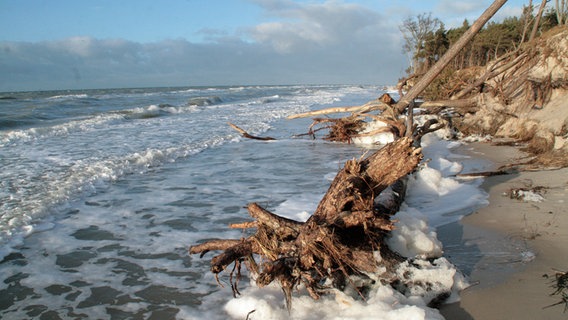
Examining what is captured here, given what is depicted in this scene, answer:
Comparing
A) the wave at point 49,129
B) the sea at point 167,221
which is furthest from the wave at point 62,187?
the wave at point 49,129

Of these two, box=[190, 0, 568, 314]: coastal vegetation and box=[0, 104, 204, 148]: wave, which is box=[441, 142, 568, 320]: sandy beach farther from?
box=[0, 104, 204, 148]: wave

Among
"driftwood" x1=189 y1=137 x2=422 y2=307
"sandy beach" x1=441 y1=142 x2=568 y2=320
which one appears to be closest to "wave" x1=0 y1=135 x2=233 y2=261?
"driftwood" x1=189 y1=137 x2=422 y2=307

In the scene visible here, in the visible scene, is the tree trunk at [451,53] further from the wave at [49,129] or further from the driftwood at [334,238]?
the wave at [49,129]

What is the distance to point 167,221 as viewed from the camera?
454cm

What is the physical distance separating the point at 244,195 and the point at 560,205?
3821 millimetres

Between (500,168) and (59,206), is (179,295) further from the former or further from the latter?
(500,168)

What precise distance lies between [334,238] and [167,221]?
268cm

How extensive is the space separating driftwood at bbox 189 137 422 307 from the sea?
21 cm

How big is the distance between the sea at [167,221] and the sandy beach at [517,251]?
17 centimetres

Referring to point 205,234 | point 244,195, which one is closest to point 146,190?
point 244,195

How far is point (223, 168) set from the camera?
24.1ft

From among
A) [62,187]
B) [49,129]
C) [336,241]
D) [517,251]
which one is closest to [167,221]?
[62,187]

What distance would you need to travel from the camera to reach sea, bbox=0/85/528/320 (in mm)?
2730

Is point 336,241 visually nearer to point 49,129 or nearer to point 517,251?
point 517,251
